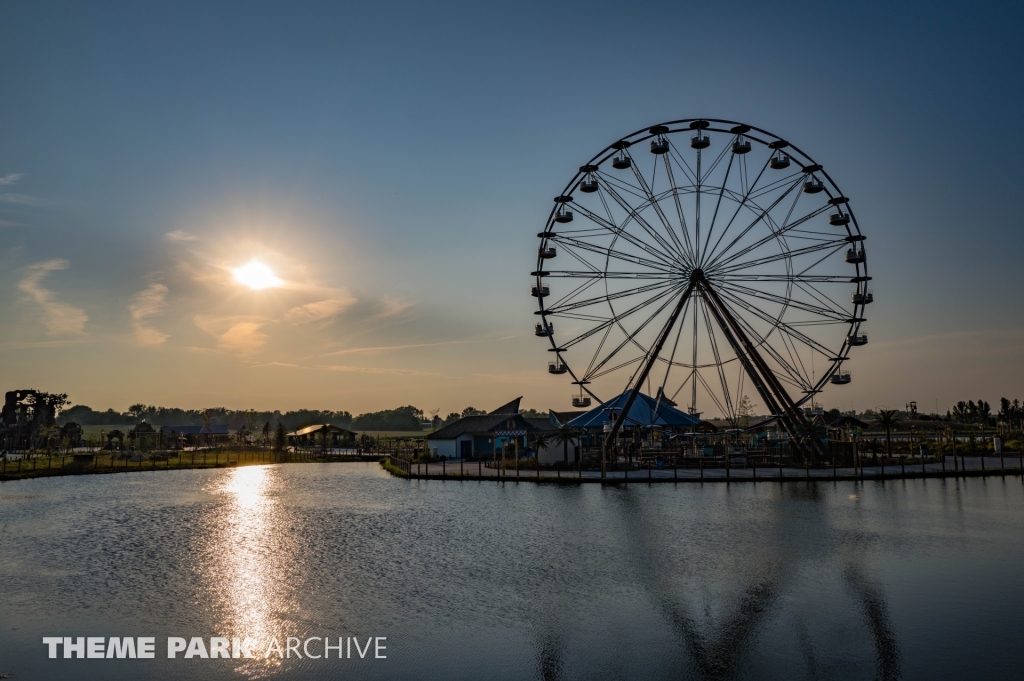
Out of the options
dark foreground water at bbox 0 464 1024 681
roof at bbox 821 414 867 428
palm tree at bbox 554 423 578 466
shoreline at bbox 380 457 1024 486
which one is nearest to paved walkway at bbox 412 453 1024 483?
shoreline at bbox 380 457 1024 486

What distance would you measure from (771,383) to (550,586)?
102ft

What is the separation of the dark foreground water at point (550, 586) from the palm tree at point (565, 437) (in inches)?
630

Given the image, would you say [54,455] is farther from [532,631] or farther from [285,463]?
[532,631]

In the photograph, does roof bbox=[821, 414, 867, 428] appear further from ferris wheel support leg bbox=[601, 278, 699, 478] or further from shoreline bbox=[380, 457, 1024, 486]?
ferris wheel support leg bbox=[601, 278, 699, 478]

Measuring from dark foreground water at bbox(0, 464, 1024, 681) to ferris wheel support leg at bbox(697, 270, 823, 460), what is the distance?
10.4 metres

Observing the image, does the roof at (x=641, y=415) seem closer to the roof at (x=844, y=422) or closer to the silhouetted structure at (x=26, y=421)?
the roof at (x=844, y=422)

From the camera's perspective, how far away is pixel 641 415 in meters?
58.8

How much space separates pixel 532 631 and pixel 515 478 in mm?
30071

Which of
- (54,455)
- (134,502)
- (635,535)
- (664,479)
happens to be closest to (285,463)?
(54,455)

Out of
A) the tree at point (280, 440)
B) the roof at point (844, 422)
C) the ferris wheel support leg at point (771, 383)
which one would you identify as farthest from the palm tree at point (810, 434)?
the tree at point (280, 440)

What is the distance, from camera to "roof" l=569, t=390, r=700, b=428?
191ft

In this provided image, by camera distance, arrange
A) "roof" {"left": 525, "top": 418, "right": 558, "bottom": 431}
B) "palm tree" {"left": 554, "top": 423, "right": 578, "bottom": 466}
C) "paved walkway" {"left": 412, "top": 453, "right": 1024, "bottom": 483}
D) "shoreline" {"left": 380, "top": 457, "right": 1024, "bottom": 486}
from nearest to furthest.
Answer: "shoreline" {"left": 380, "top": 457, "right": 1024, "bottom": 486} < "paved walkway" {"left": 412, "top": 453, "right": 1024, "bottom": 483} < "palm tree" {"left": 554, "top": 423, "right": 578, "bottom": 466} < "roof" {"left": 525, "top": 418, "right": 558, "bottom": 431}

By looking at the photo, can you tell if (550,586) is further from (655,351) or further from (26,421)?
(26,421)

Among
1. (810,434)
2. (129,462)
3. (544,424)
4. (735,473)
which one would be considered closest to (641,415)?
(735,473)
